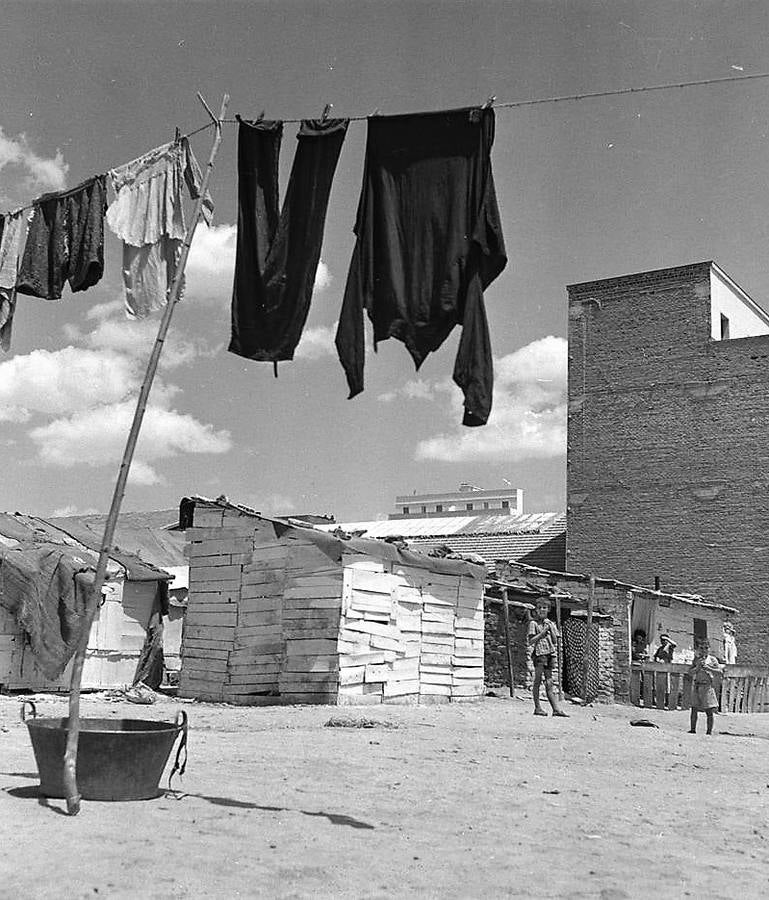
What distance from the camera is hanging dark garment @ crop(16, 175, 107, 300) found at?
9797mm

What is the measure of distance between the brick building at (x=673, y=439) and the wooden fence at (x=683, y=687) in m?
7.76

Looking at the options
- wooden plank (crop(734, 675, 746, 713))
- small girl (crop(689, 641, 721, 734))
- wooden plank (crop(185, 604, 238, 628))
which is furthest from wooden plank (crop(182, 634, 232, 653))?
wooden plank (crop(734, 675, 746, 713))

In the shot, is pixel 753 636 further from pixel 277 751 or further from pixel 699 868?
pixel 699 868

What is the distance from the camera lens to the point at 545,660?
1716 cm

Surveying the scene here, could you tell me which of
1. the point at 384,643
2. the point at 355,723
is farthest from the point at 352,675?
the point at 355,723

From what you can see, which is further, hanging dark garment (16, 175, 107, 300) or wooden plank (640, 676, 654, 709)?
wooden plank (640, 676, 654, 709)

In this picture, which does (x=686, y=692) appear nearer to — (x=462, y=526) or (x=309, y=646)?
(x=309, y=646)

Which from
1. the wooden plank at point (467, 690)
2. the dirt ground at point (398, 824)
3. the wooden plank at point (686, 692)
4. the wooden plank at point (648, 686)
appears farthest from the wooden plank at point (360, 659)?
the wooden plank at point (686, 692)

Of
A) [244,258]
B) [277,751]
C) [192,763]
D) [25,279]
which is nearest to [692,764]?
[277,751]

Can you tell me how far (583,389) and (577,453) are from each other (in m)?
2.24

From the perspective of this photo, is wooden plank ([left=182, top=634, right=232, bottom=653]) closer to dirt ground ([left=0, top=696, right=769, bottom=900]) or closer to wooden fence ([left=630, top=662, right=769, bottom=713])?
dirt ground ([left=0, top=696, right=769, bottom=900])

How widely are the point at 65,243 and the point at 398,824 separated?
247 inches

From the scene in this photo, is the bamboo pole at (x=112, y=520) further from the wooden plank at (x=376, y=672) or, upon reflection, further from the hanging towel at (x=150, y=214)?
the wooden plank at (x=376, y=672)

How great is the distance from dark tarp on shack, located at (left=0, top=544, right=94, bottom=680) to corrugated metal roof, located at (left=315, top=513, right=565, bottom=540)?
20.9 m
